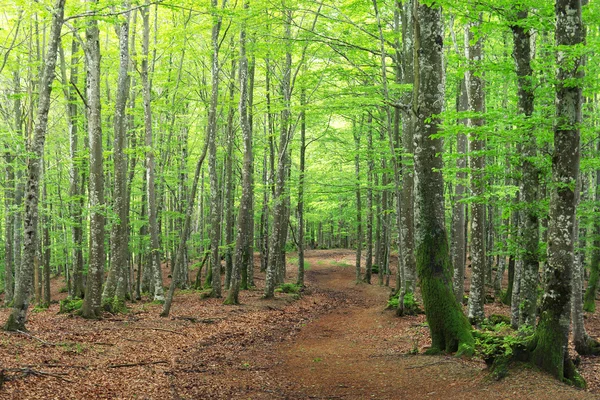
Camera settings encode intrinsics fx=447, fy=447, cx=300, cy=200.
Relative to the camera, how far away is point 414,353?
8945 millimetres

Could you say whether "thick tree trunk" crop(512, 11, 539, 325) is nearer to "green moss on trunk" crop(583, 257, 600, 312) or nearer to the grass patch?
"green moss on trunk" crop(583, 257, 600, 312)

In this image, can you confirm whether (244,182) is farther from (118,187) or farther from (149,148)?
(118,187)

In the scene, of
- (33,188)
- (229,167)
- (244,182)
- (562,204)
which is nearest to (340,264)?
(229,167)

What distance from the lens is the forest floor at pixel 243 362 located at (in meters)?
6.46

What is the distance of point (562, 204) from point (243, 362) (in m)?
6.64

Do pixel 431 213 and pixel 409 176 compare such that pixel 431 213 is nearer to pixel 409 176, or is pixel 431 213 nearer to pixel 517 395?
pixel 517 395

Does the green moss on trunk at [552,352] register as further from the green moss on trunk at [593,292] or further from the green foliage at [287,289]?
the green foliage at [287,289]

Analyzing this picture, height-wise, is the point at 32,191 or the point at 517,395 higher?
the point at 32,191

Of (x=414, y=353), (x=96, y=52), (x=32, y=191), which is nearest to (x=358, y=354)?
(x=414, y=353)

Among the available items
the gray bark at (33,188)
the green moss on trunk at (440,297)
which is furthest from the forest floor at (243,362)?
the gray bark at (33,188)

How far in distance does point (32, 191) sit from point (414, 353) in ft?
28.2

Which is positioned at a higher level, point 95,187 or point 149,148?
point 149,148

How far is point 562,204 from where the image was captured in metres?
6.22

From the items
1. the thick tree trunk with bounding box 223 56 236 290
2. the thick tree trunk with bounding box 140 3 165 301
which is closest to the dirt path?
the thick tree trunk with bounding box 140 3 165 301
